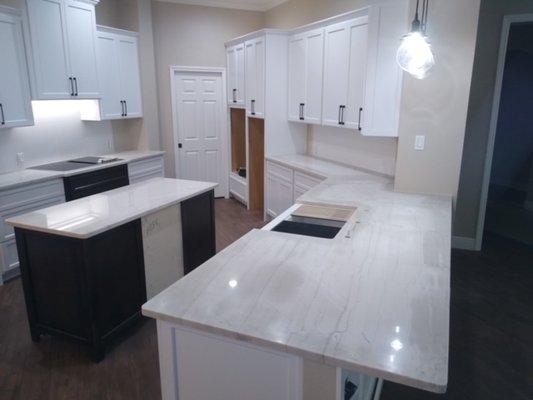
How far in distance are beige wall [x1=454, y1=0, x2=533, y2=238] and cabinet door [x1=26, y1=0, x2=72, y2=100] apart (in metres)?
4.33

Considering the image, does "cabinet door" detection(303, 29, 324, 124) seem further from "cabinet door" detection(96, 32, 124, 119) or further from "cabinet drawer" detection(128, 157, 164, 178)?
"cabinet door" detection(96, 32, 124, 119)

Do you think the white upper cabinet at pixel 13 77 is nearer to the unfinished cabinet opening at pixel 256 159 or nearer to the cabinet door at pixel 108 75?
the cabinet door at pixel 108 75

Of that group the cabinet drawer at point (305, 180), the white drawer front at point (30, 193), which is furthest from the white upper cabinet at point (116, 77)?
the cabinet drawer at point (305, 180)

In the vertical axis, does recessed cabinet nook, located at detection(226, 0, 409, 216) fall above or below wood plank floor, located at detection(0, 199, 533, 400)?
above

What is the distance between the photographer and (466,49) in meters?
2.91

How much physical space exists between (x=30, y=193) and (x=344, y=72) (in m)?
3.33

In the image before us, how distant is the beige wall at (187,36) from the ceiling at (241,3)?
6 centimetres

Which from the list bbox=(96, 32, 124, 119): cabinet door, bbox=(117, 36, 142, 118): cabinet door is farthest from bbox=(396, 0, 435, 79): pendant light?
bbox=(117, 36, 142, 118): cabinet door

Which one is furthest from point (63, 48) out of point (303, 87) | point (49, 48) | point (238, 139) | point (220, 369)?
point (220, 369)

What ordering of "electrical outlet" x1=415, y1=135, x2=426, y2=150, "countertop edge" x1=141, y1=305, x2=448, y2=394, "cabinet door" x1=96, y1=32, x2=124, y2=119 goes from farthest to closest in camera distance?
"cabinet door" x1=96, y1=32, x2=124, y2=119 < "electrical outlet" x1=415, y1=135, x2=426, y2=150 < "countertop edge" x1=141, y1=305, x2=448, y2=394

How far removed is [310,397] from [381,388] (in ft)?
3.60

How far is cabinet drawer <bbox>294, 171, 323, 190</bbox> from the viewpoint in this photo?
4332 mm

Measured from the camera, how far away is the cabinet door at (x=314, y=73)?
4445 millimetres

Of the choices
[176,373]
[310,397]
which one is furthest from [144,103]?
[310,397]
